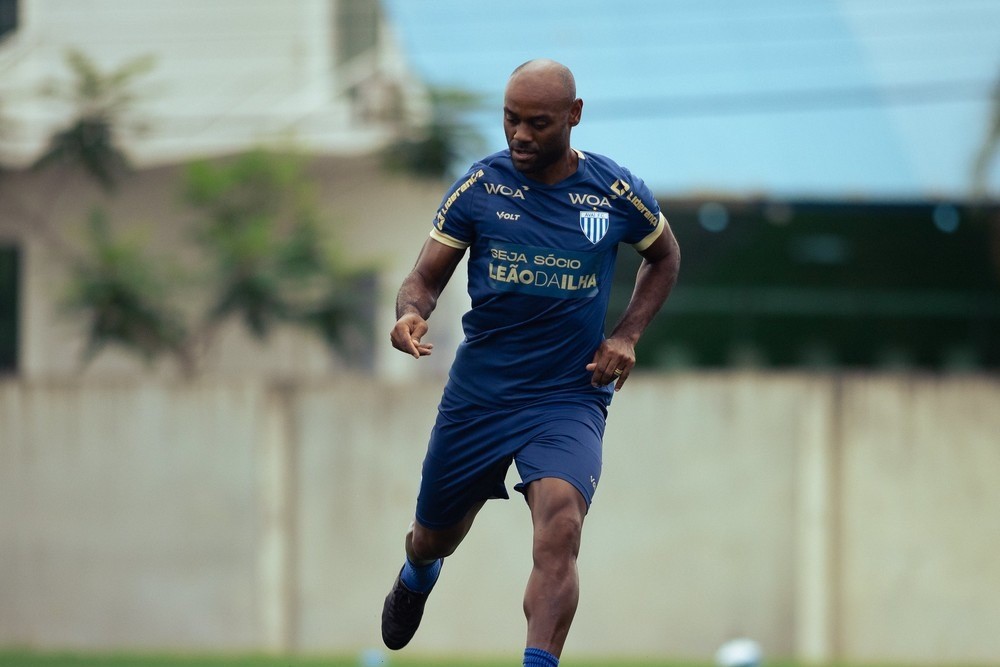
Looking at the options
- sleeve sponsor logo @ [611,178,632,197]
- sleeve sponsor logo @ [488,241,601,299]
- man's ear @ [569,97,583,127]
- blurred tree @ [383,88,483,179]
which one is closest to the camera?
man's ear @ [569,97,583,127]

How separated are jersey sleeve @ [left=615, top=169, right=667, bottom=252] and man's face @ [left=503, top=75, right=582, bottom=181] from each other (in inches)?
14.5

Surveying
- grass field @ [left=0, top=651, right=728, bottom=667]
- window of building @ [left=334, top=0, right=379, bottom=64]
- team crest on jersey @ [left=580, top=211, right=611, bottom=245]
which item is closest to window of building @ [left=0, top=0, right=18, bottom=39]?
window of building @ [left=334, top=0, right=379, bottom=64]

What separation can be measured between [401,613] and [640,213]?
7.62 ft

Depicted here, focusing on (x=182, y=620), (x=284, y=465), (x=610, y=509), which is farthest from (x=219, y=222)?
(x=610, y=509)

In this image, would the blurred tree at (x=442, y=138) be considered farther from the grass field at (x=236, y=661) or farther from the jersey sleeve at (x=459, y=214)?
the jersey sleeve at (x=459, y=214)

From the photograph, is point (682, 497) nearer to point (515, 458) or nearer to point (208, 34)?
point (515, 458)

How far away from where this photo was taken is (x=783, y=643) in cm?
1492

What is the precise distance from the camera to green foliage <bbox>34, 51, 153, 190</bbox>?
710 inches

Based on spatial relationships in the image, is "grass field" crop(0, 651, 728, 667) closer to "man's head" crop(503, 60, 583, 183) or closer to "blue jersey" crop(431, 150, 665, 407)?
"blue jersey" crop(431, 150, 665, 407)

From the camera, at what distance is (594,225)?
6.41 metres

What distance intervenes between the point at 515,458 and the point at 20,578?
1059cm

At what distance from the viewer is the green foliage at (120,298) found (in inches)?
682

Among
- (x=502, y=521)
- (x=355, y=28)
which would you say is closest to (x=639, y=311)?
(x=502, y=521)

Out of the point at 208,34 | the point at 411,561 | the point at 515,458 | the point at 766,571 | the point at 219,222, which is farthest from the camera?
the point at 208,34
